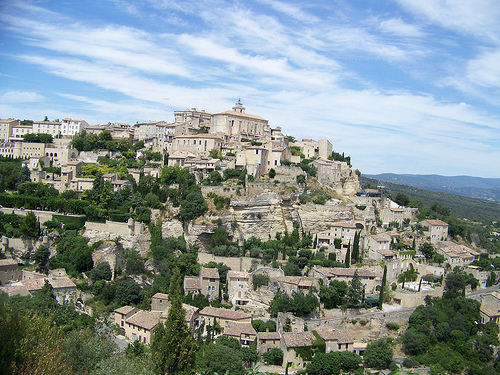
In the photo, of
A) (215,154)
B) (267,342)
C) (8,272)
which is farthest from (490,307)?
(8,272)

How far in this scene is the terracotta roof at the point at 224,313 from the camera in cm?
3196

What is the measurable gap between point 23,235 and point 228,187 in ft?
60.2

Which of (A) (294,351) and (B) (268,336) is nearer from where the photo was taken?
(A) (294,351)

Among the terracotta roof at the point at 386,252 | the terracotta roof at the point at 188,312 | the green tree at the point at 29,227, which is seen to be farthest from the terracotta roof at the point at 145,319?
the terracotta roof at the point at 386,252

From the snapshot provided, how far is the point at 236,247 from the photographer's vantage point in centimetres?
3944

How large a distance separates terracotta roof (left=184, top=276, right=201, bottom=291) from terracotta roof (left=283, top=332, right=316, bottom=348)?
8191 mm

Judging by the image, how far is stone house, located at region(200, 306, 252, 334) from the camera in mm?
31812

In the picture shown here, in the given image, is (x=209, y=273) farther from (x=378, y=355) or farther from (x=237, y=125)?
(x=237, y=125)

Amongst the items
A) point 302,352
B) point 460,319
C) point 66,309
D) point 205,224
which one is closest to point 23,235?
point 66,309

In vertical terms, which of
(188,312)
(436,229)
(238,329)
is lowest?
(238,329)

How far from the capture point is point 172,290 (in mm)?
23703

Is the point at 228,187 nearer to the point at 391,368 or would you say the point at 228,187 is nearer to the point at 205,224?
the point at 205,224

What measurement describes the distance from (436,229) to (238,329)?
27277 mm

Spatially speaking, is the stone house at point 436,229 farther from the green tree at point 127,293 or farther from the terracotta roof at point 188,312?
the green tree at point 127,293
